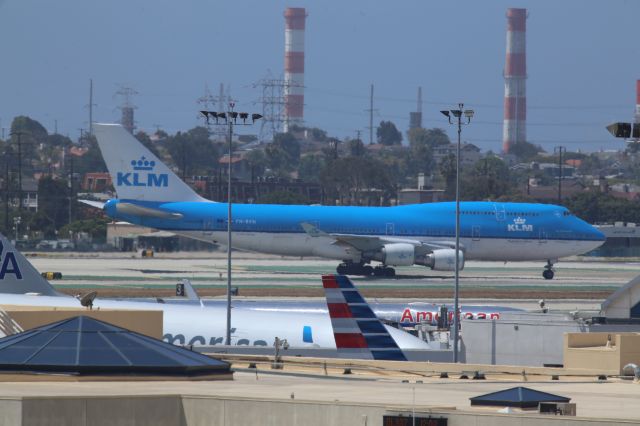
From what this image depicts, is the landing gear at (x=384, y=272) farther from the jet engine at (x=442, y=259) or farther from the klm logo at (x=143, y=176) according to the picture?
the klm logo at (x=143, y=176)

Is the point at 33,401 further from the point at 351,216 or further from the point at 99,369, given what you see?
the point at 351,216

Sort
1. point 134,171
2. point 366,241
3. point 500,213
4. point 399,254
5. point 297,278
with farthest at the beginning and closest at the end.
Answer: point 500,213
point 134,171
point 297,278
point 366,241
point 399,254

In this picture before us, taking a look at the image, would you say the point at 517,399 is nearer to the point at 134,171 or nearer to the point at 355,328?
the point at 355,328

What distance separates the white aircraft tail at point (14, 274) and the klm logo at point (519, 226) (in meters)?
50.9

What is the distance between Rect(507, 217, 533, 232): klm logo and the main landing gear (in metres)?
8.19

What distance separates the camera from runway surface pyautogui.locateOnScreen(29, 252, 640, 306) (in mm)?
81938

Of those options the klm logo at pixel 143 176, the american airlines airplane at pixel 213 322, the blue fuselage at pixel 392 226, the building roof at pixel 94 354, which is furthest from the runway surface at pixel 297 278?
the building roof at pixel 94 354

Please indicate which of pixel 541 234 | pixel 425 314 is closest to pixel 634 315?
pixel 425 314

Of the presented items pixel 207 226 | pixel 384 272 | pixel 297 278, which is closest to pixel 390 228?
pixel 384 272

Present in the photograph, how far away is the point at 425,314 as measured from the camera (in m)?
57.4

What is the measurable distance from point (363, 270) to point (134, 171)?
16.1 m

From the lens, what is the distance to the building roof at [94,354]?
27.4 meters

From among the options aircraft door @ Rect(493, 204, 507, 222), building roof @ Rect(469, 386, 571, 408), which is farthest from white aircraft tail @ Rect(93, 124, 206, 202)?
building roof @ Rect(469, 386, 571, 408)

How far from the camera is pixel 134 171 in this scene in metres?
96.6
